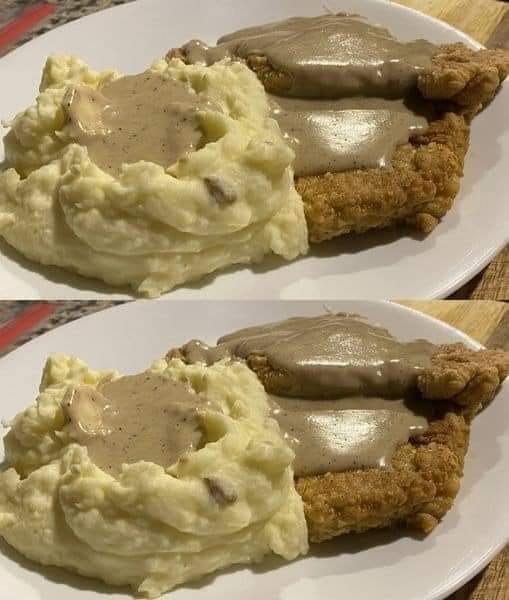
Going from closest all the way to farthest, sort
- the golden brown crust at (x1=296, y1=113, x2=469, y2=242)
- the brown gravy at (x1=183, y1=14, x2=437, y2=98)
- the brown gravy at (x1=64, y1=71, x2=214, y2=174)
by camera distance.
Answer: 1. the brown gravy at (x1=64, y1=71, x2=214, y2=174)
2. the golden brown crust at (x1=296, y1=113, x2=469, y2=242)
3. the brown gravy at (x1=183, y1=14, x2=437, y2=98)

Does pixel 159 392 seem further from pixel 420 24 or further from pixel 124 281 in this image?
pixel 420 24

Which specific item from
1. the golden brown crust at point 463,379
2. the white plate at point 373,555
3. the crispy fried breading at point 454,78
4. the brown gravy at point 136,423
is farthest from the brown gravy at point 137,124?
the golden brown crust at point 463,379

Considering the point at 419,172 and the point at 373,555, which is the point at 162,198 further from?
the point at 373,555

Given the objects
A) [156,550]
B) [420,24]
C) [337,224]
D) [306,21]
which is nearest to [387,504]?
[156,550]

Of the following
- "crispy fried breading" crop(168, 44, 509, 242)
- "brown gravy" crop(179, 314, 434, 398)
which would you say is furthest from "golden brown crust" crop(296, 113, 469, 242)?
"brown gravy" crop(179, 314, 434, 398)

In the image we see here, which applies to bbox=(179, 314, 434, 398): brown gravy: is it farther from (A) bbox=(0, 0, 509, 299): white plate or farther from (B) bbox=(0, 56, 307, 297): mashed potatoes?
(B) bbox=(0, 56, 307, 297): mashed potatoes

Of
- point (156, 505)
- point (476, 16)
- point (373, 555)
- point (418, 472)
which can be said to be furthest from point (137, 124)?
point (476, 16)
